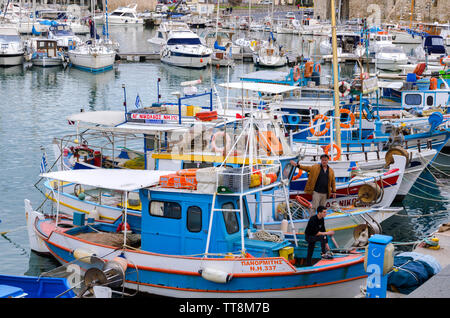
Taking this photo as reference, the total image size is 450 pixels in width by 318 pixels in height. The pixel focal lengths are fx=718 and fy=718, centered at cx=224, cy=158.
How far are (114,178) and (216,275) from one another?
343cm

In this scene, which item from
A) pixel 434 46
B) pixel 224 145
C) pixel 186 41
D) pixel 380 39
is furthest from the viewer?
pixel 380 39

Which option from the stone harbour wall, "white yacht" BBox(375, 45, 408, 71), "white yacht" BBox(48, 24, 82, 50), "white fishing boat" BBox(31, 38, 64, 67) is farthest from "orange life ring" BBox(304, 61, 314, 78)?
the stone harbour wall

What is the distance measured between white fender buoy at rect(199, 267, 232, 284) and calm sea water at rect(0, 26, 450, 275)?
5.77 meters

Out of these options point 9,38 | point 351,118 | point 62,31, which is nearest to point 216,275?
point 351,118

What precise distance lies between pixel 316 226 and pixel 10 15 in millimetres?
72640

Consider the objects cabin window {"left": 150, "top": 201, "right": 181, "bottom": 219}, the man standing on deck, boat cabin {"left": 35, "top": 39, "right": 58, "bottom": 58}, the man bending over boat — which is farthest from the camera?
boat cabin {"left": 35, "top": 39, "right": 58, "bottom": 58}

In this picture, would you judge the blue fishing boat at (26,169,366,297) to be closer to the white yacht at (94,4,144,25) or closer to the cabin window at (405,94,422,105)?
the cabin window at (405,94,422,105)

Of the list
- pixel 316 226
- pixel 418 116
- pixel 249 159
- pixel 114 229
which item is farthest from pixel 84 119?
pixel 418 116

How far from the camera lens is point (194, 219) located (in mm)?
14875

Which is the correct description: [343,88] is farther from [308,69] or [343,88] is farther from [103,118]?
[103,118]

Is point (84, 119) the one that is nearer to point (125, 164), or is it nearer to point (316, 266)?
point (125, 164)

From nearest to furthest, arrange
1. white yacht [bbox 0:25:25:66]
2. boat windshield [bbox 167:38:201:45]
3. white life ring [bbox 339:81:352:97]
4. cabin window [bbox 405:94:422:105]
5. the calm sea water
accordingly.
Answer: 1. the calm sea water
2. white life ring [bbox 339:81:352:97]
3. cabin window [bbox 405:94:422:105]
4. white yacht [bbox 0:25:25:66]
5. boat windshield [bbox 167:38:201:45]

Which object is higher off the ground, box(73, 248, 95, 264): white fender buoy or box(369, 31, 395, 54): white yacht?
box(369, 31, 395, 54): white yacht

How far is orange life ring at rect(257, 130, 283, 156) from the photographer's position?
17.6 metres
